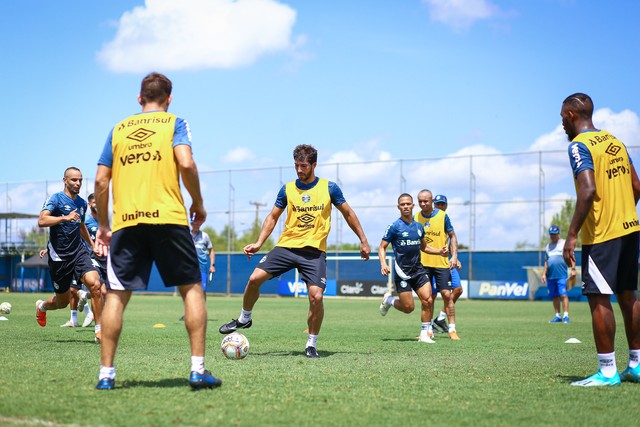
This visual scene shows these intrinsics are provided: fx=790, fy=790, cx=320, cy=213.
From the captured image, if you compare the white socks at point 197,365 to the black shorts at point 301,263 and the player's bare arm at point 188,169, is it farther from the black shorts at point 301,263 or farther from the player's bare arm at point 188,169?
the black shorts at point 301,263

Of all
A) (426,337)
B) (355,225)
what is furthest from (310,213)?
(426,337)

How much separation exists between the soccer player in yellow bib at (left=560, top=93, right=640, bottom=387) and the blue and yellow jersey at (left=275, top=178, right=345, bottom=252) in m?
3.66

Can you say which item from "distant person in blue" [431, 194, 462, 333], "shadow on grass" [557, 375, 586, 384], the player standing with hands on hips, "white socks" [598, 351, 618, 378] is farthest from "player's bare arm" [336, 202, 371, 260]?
"distant person in blue" [431, 194, 462, 333]

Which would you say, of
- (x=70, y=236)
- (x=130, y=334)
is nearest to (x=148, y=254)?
(x=70, y=236)

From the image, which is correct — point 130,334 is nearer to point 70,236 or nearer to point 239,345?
point 70,236

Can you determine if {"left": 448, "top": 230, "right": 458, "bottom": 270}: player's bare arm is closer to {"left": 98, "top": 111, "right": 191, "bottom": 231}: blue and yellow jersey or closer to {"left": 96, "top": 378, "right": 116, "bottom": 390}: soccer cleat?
{"left": 98, "top": 111, "right": 191, "bottom": 231}: blue and yellow jersey

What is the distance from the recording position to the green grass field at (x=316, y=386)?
509 centimetres

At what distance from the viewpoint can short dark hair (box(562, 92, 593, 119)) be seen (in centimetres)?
703

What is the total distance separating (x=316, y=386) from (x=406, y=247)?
6.67 m

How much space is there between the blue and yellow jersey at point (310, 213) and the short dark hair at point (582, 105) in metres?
3.52

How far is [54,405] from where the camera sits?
5.30 meters

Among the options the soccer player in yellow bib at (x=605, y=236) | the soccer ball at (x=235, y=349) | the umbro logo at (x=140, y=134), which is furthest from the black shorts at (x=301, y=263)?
the umbro logo at (x=140, y=134)

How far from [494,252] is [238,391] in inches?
1441

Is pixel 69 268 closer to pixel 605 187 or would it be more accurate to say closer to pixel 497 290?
pixel 605 187
